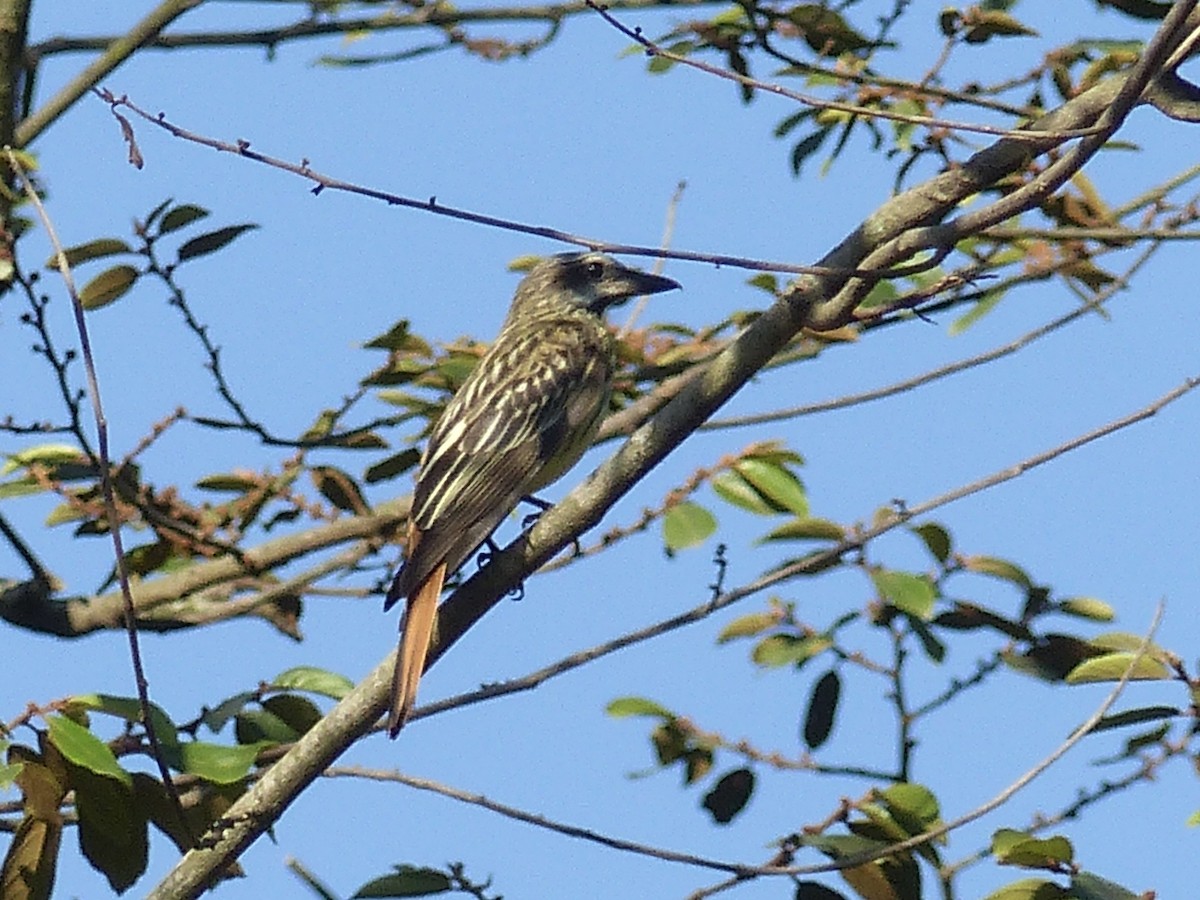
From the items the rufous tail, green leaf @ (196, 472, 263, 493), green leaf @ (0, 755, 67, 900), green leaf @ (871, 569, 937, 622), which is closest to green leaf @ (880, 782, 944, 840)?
green leaf @ (871, 569, 937, 622)

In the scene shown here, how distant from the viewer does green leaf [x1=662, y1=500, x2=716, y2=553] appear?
4888 millimetres

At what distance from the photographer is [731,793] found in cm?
472

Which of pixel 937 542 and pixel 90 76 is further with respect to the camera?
pixel 90 76

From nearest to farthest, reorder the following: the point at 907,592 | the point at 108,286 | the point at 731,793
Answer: the point at 907,592, the point at 731,793, the point at 108,286

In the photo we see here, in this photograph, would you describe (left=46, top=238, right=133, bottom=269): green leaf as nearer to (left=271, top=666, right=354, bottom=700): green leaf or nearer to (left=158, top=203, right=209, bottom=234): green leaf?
(left=158, top=203, right=209, bottom=234): green leaf

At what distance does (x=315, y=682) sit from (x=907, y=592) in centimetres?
134

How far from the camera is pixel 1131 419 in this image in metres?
3.61

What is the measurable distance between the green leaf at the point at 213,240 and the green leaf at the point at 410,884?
5.67 ft

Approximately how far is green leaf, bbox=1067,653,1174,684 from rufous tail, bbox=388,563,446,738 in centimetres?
128

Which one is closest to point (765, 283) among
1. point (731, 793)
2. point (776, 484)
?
point (776, 484)

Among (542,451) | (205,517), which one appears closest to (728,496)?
(542,451)

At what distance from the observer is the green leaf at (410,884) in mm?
3762

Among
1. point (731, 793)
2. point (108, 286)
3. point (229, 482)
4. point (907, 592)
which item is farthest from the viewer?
point (229, 482)

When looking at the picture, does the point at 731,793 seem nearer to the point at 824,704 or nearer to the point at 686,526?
the point at 824,704
